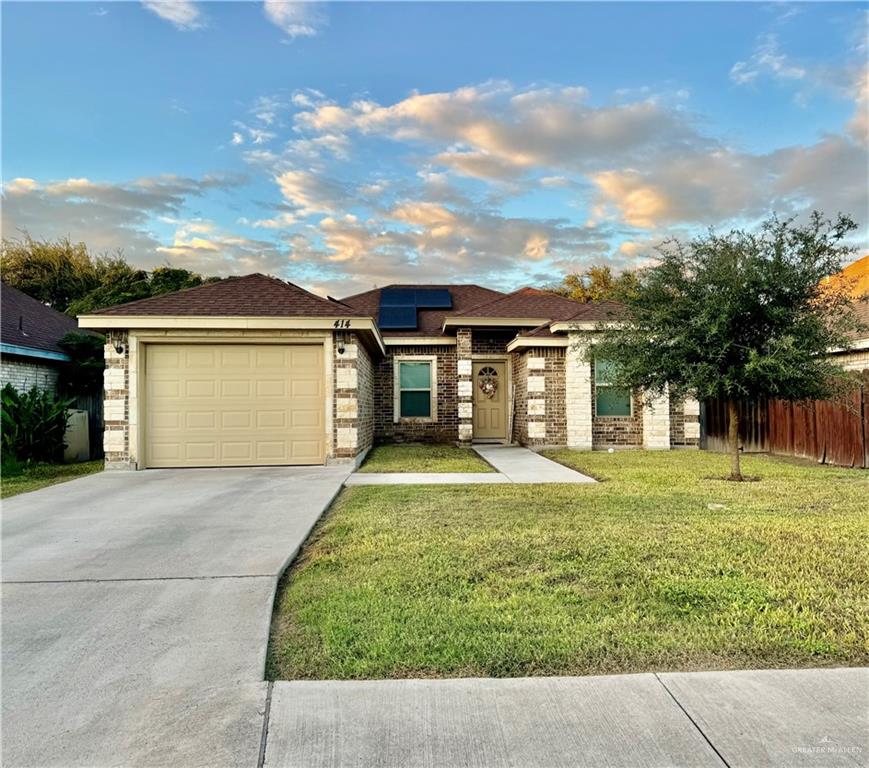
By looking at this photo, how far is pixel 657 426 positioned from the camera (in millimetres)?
14797

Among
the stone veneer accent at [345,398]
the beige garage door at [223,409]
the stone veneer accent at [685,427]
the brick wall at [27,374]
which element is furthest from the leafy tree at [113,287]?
the stone veneer accent at [685,427]

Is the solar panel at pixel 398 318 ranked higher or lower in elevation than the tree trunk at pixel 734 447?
higher

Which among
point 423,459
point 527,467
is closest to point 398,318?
point 423,459

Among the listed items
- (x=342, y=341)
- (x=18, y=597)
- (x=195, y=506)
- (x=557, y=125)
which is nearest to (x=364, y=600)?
(x=18, y=597)

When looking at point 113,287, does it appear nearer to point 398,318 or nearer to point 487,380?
point 398,318

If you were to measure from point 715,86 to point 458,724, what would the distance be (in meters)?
11.7

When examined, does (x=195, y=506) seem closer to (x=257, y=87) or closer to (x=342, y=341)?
(x=342, y=341)

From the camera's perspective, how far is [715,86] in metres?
10.5

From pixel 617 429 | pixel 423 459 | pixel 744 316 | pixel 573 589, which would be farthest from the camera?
pixel 617 429

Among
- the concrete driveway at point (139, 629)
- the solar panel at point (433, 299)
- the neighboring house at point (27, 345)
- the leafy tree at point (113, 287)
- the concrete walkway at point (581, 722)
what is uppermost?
the leafy tree at point (113, 287)

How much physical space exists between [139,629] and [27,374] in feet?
44.5

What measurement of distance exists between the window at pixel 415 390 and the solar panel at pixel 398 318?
106 centimetres

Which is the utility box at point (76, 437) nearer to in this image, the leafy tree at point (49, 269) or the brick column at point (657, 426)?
the brick column at point (657, 426)

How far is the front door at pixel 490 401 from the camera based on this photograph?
17094mm
